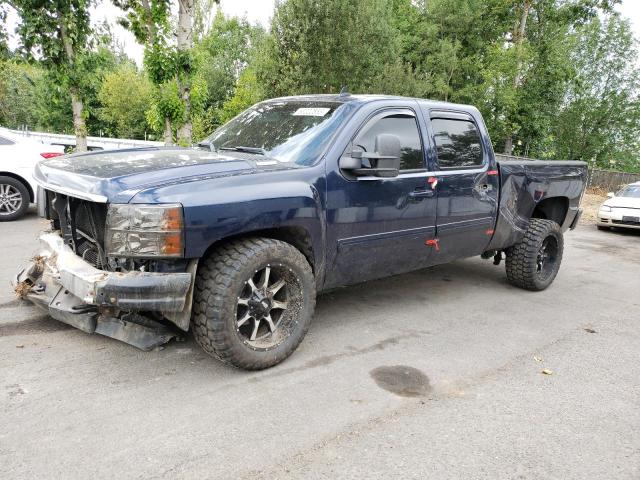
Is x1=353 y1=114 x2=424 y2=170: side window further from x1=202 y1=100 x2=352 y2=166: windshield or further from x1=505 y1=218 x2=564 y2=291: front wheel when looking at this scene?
x1=505 y1=218 x2=564 y2=291: front wheel

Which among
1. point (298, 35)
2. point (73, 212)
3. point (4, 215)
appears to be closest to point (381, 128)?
point (73, 212)

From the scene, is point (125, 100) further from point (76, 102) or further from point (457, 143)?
point (457, 143)

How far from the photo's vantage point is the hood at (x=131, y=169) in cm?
307

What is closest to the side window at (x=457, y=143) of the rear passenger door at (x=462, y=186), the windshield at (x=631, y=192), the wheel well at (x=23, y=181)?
the rear passenger door at (x=462, y=186)

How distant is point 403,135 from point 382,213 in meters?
0.78

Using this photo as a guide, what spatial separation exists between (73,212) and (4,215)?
607 cm

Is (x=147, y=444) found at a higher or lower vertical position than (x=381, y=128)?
lower

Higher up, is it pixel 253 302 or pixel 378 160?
pixel 378 160

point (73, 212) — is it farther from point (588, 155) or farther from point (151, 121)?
point (588, 155)

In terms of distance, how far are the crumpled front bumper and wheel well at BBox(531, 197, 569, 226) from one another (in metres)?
4.75

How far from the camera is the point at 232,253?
331cm

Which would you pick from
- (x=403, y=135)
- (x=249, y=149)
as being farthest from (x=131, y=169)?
(x=403, y=135)

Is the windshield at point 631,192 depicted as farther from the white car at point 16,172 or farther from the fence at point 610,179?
the white car at point 16,172

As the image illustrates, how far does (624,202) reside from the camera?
41.2 ft
